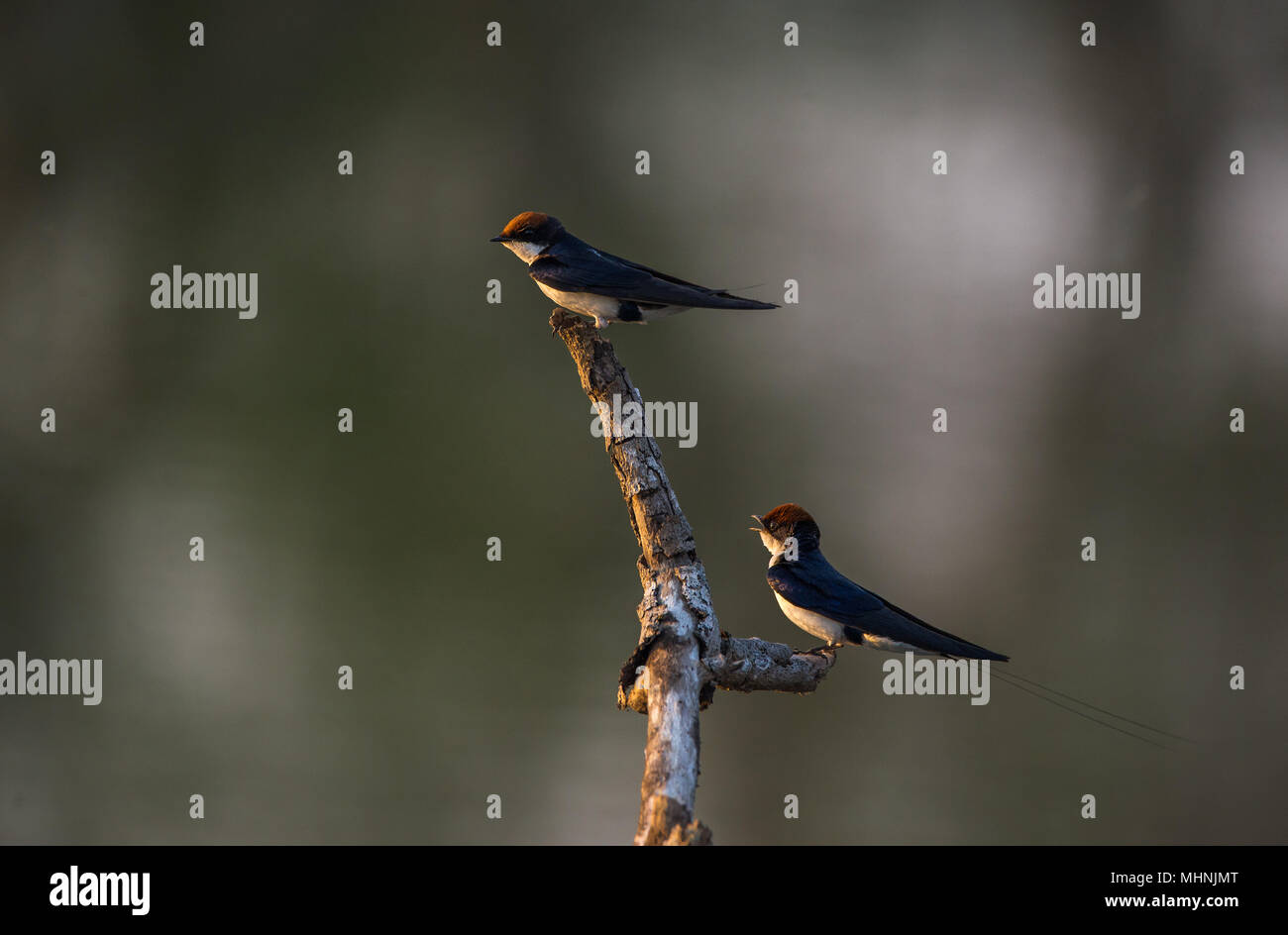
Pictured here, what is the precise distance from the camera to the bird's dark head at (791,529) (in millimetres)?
2197

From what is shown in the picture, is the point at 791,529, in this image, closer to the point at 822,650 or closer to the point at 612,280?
the point at 822,650

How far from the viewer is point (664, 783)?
44.2 inches

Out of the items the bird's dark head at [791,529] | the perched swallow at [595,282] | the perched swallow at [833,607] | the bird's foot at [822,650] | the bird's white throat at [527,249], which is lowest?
the bird's foot at [822,650]

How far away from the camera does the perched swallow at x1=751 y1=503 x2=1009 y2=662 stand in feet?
6.54

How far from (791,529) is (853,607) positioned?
25 cm

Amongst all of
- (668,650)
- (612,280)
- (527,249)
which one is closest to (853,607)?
(668,650)

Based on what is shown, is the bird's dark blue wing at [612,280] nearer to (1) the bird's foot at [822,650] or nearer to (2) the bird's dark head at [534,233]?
(2) the bird's dark head at [534,233]

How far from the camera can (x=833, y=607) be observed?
2.04 m

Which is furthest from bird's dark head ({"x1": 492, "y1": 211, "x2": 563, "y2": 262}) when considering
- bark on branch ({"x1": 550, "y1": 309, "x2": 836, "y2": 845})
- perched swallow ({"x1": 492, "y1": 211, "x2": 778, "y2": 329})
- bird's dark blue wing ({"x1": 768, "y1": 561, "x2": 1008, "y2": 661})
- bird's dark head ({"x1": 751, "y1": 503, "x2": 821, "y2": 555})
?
bird's dark blue wing ({"x1": 768, "y1": 561, "x2": 1008, "y2": 661})

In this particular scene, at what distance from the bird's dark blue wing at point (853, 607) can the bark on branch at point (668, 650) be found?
0.49ft

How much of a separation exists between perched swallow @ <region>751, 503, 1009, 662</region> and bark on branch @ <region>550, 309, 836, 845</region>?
14cm

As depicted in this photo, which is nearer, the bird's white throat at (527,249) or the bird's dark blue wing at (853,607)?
the bird's dark blue wing at (853,607)

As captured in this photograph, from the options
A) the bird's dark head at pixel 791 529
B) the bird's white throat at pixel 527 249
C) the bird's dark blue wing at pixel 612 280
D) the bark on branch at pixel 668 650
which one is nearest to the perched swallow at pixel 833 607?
the bird's dark head at pixel 791 529

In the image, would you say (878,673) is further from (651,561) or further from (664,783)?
(664,783)
